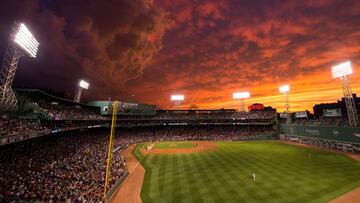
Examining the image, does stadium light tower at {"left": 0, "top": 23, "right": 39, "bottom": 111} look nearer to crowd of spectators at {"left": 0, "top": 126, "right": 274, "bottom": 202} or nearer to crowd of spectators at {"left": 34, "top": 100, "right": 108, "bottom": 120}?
crowd of spectators at {"left": 0, "top": 126, "right": 274, "bottom": 202}

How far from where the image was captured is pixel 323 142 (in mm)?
50375

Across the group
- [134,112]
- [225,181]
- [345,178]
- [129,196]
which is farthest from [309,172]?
[134,112]

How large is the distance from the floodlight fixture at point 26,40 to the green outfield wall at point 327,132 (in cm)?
6113

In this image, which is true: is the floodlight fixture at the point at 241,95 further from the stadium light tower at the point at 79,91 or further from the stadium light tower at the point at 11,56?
the stadium light tower at the point at 11,56

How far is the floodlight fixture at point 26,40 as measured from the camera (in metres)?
26.0

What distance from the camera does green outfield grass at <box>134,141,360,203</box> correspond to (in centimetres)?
2030

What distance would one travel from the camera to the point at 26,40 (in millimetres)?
27875

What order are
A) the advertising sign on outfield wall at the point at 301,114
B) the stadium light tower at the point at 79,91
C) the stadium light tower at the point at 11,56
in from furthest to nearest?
1. the advertising sign on outfield wall at the point at 301,114
2. the stadium light tower at the point at 79,91
3. the stadium light tower at the point at 11,56

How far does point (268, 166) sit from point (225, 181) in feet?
33.9

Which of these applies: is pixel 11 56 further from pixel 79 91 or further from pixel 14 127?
pixel 79 91

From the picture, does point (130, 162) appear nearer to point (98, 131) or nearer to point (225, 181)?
point (225, 181)

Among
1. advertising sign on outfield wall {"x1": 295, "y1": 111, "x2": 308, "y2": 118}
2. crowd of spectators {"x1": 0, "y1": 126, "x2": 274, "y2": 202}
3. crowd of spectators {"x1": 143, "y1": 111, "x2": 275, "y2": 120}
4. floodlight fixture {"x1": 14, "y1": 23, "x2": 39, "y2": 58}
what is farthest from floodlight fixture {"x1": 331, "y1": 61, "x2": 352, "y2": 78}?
floodlight fixture {"x1": 14, "y1": 23, "x2": 39, "y2": 58}

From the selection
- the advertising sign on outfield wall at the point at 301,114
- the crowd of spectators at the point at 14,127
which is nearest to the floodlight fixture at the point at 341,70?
the advertising sign on outfield wall at the point at 301,114

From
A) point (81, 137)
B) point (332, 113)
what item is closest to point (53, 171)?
point (81, 137)
